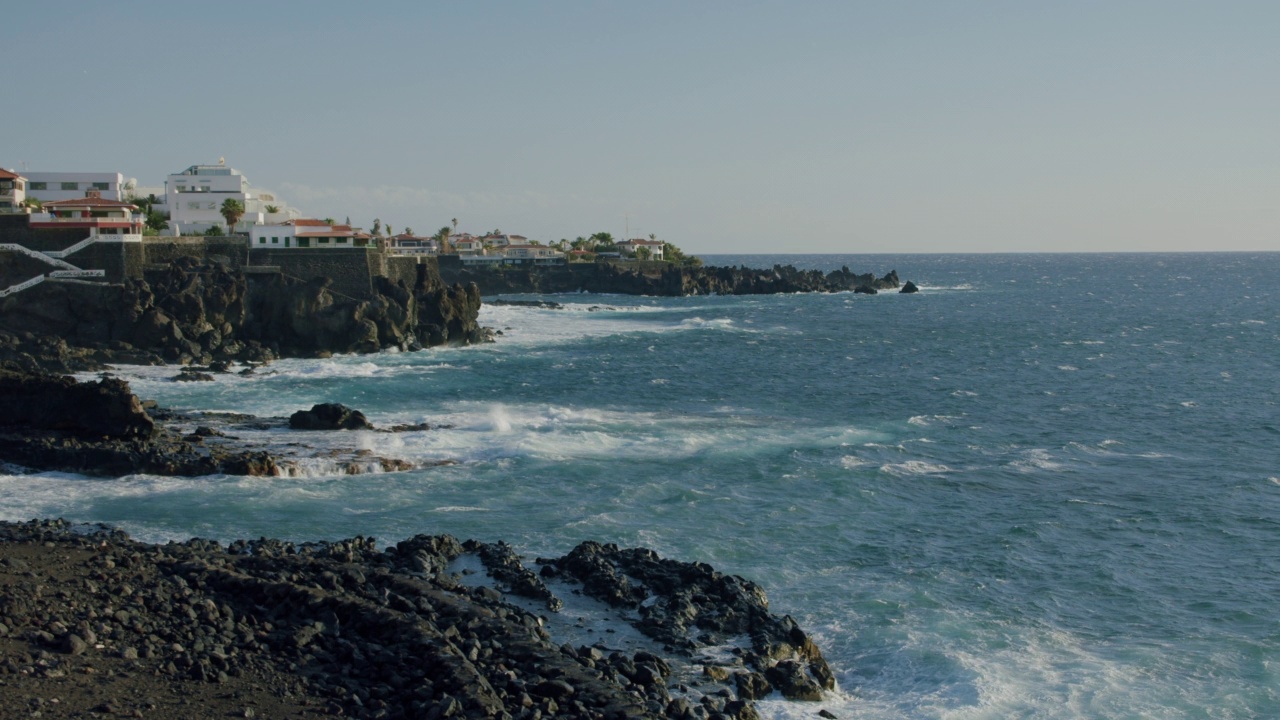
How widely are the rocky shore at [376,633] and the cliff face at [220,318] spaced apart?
38.1m

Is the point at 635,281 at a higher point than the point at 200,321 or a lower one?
higher

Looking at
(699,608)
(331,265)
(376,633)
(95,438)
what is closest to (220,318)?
(331,265)

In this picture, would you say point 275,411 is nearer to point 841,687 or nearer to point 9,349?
point 9,349

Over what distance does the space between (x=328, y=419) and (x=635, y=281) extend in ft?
382

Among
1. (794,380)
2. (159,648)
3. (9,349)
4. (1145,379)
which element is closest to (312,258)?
(9,349)

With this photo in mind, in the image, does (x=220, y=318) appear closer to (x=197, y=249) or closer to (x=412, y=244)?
(x=197, y=249)

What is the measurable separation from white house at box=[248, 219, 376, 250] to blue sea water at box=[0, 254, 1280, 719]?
1248 centimetres

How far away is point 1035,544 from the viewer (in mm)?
32656

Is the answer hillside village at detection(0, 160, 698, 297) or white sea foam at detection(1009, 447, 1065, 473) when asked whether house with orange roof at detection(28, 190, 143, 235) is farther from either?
white sea foam at detection(1009, 447, 1065, 473)

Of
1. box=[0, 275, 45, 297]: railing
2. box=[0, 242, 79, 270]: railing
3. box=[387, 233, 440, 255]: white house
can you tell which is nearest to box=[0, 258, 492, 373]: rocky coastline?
box=[0, 275, 45, 297]: railing

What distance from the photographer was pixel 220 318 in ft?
230

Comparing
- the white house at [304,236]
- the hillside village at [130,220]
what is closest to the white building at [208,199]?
the hillside village at [130,220]

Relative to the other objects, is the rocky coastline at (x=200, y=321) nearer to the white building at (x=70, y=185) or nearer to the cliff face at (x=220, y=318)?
the cliff face at (x=220, y=318)

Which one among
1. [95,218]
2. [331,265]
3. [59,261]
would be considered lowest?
[59,261]
